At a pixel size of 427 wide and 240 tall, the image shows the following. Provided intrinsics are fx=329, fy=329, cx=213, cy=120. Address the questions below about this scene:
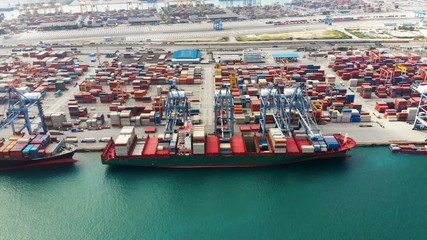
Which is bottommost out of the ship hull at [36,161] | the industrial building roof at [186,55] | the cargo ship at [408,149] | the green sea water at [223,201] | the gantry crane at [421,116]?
the green sea water at [223,201]

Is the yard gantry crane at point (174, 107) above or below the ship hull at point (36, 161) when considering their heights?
above

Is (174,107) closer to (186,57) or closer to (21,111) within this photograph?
(21,111)

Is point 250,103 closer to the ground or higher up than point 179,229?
higher up

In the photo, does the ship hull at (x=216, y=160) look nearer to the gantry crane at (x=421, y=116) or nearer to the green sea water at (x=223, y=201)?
the green sea water at (x=223, y=201)

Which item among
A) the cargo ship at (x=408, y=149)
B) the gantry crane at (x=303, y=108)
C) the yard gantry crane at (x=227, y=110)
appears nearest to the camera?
the cargo ship at (x=408, y=149)

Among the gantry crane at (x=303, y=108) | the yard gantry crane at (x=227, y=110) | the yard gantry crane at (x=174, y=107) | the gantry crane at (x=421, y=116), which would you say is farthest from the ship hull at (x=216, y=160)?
the gantry crane at (x=421, y=116)

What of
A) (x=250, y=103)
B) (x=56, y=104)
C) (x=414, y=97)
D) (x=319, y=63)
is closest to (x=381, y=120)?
(x=414, y=97)

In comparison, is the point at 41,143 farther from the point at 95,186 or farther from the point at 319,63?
the point at 319,63

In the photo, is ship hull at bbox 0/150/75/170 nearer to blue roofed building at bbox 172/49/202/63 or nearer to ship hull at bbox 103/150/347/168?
ship hull at bbox 103/150/347/168

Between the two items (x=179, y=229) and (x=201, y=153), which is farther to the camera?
(x=201, y=153)
